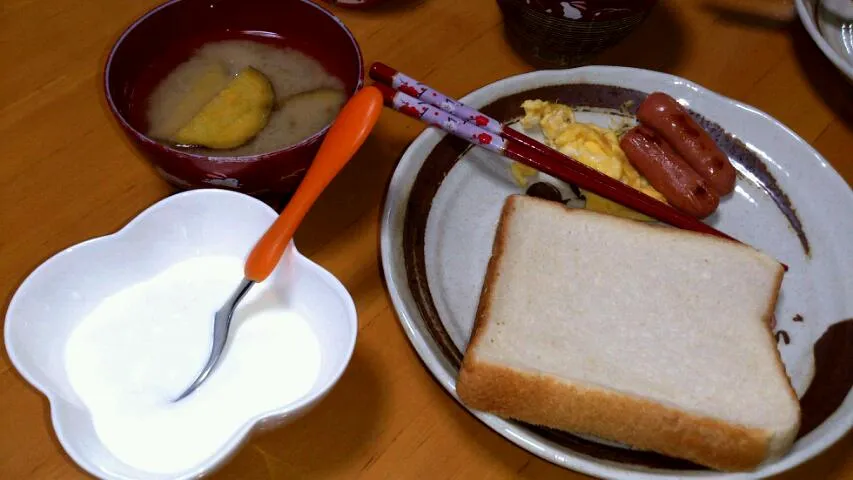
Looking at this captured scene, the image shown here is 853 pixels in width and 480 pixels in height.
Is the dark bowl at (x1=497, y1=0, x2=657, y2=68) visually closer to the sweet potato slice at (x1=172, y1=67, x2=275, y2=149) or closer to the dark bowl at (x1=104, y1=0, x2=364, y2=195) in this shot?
the dark bowl at (x1=104, y1=0, x2=364, y2=195)

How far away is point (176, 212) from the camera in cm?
95

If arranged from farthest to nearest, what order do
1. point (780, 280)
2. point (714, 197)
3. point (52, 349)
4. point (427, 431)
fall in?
point (714, 197), point (780, 280), point (427, 431), point (52, 349)

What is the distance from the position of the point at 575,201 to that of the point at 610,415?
0.42m

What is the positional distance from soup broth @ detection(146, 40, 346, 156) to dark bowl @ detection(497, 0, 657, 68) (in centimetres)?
40

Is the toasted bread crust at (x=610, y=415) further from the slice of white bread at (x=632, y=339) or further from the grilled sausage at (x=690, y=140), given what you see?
the grilled sausage at (x=690, y=140)

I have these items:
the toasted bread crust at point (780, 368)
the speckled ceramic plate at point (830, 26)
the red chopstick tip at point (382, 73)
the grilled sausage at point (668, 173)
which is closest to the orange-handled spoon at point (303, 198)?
the red chopstick tip at point (382, 73)

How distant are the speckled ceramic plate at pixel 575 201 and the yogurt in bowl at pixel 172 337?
146 millimetres

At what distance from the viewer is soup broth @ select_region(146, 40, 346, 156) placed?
1.07m

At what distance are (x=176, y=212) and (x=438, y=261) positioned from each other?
15.5 inches

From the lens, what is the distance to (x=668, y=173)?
3.94 ft

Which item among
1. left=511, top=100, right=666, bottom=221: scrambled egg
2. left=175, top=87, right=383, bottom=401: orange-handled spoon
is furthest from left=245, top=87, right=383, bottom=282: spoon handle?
left=511, top=100, right=666, bottom=221: scrambled egg

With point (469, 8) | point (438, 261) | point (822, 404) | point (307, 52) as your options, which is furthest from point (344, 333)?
point (469, 8)

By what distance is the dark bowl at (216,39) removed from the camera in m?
0.98

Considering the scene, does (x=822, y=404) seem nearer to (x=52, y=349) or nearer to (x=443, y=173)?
(x=443, y=173)
